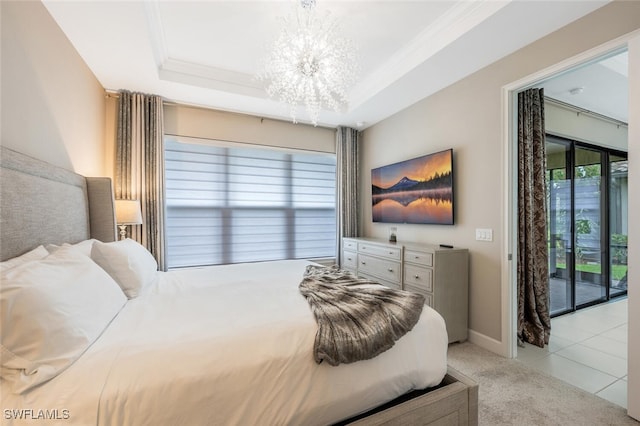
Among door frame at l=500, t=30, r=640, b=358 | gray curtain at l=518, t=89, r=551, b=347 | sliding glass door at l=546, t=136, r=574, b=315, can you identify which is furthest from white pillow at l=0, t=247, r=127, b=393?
sliding glass door at l=546, t=136, r=574, b=315

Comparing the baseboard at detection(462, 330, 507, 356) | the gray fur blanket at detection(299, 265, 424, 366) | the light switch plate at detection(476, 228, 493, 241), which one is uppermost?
the light switch plate at detection(476, 228, 493, 241)

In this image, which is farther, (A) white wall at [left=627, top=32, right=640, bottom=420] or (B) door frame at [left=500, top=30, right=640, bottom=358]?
(B) door frame at [left=500, top=30, right=640, bottom=358]

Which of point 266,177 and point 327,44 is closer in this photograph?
point 327,44

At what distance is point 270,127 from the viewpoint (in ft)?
13.6

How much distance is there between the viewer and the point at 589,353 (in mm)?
2566

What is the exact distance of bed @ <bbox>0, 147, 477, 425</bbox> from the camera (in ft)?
3.11

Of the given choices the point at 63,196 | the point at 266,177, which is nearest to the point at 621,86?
the point at 266,177

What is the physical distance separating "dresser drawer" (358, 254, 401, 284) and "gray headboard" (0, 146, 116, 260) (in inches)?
110

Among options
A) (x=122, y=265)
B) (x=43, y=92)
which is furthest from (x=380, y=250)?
(x=43, y=92)

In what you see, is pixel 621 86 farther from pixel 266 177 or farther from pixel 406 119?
pixel 266 177

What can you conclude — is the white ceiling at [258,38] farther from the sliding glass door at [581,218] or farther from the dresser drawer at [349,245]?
the dresser drawer at [349,245]

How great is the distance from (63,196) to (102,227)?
624 mm

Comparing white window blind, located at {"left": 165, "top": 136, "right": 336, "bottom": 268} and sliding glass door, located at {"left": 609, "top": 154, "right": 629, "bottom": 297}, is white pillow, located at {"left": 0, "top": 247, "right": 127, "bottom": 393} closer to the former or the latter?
white window blind, located at {"left": 165, "top": 136, "right": 336, "bottom": 268}

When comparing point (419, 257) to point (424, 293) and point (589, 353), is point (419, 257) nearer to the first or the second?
point (424, 293)
